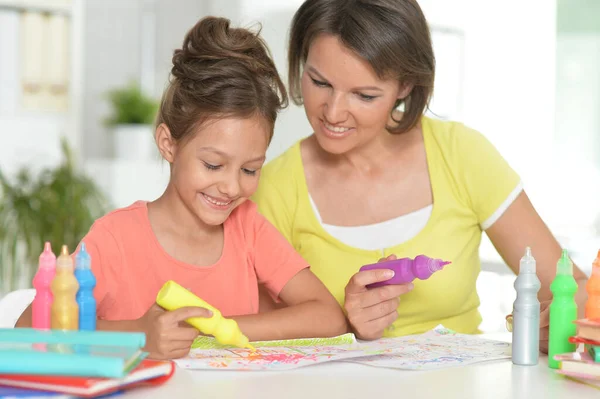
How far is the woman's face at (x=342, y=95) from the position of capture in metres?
1.77

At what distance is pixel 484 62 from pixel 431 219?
105 inches

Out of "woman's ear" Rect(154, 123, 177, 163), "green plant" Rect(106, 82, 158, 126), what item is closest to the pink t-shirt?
"woman's ear" Rect(154, 123, 177, 163)

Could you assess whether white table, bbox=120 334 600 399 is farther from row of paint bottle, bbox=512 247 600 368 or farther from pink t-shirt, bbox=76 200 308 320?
pink t-shirt, bbox=76 200 308 320

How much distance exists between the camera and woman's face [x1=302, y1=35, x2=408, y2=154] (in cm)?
177

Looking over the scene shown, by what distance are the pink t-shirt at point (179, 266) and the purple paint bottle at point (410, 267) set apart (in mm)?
234

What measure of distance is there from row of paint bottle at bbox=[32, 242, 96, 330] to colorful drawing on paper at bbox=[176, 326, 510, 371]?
168mm

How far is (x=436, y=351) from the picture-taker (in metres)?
1.47

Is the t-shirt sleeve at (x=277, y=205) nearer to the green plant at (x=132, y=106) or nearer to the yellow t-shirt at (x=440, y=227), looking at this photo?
the yellow t-shirt at (x=440, y=227)

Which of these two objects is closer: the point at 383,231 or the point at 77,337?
the point at 77,337

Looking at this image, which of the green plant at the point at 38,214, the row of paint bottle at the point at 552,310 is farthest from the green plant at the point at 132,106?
the row of paint bottle at the point at 552,310

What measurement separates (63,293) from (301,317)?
54 cm

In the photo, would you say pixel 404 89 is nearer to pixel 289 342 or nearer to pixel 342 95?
pixel 342 95

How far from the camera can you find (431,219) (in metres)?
1.94

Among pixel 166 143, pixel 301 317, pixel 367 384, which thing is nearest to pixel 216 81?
pixel 166 143
